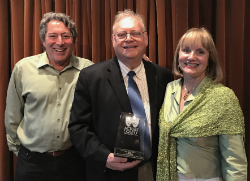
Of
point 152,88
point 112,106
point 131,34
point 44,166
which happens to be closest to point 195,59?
point 152,88

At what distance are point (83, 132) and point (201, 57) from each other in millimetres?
864

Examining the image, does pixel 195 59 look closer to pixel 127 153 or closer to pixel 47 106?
pixel 127 153

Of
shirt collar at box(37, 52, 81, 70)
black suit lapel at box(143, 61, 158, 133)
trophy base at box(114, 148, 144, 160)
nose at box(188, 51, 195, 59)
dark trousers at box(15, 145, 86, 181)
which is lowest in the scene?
dark trousers at box(15, 145, 86, 181)

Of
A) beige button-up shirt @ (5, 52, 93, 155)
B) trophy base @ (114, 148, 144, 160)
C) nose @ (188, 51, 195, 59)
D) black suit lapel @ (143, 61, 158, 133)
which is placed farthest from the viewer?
beige button-up shirt @ (5, 52, 93, 155)

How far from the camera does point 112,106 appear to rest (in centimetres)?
128

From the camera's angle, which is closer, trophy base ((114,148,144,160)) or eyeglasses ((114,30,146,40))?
trophy base ((114,148,144,160))

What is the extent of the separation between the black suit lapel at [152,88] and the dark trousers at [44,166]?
72 centimetres

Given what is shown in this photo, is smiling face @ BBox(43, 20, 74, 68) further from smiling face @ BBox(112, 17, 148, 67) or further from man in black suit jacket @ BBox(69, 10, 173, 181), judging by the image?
smiling face @ BBox(112, 17, 148, 67)

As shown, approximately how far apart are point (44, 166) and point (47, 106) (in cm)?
45

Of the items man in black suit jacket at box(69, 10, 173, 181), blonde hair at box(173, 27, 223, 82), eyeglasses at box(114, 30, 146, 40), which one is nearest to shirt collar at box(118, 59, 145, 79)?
man in black suit jacket at box(69, 10, 173, 181)

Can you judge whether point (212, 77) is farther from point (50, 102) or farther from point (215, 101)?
point (50, 102)

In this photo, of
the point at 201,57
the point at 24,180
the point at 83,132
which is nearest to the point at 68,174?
the point at 24,180

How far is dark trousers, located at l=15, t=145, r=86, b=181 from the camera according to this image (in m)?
1.48

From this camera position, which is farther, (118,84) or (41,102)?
(41,102)
